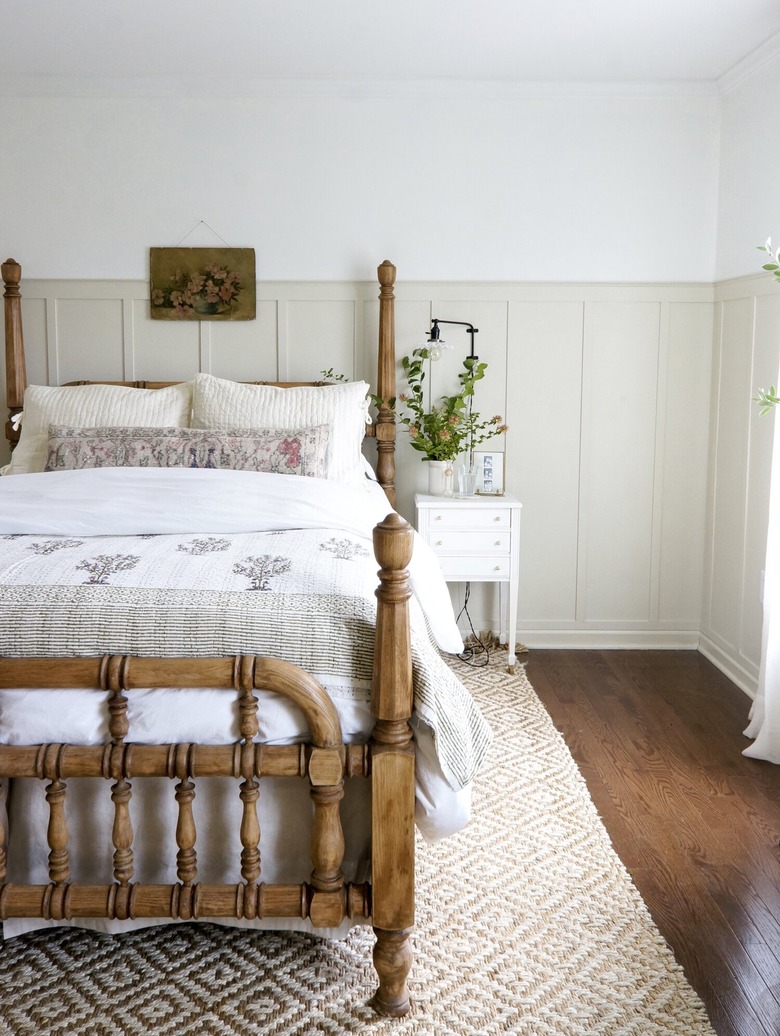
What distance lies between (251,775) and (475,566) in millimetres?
2219

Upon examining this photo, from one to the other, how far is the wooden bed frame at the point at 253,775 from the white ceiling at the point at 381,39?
238cm

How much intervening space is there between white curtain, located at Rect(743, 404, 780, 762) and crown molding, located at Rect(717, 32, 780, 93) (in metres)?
1.44

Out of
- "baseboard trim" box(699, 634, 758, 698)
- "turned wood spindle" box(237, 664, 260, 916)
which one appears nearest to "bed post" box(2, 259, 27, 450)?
"turned wood spindle" box(237, 664, 260, 916)

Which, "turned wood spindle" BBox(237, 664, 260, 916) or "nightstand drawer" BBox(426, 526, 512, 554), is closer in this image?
Result: "turned wood spindle" BBox(237, 664, 260, 916)

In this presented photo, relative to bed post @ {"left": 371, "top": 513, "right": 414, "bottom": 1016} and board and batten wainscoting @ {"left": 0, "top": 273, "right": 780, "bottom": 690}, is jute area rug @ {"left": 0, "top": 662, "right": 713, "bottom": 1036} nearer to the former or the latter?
bed post @ {"left": 371, "top": 513, "right": 414, "bottom": 1016}

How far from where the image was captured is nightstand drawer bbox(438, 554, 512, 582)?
3.86 metres

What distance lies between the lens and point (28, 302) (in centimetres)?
410

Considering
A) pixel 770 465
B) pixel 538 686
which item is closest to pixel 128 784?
pixel 538 686

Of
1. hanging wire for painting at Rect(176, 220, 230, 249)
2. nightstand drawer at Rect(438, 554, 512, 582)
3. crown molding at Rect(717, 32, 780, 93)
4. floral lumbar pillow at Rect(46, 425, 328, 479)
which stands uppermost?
crown molding at Rect(717, 32, 780, 93)

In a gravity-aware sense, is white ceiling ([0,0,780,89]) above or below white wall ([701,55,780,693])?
above

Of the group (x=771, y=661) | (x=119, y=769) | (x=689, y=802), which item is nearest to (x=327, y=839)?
(x=119, y=769)

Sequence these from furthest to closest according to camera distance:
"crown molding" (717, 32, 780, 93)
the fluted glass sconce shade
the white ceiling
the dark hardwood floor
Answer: the fluted glass sconce shade → "crown molding" (717, 32, 780, 93) → the white ceiling → the dark hardwood floor

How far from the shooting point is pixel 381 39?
11.5 feet

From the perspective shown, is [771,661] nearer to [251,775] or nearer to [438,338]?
[438,338]
